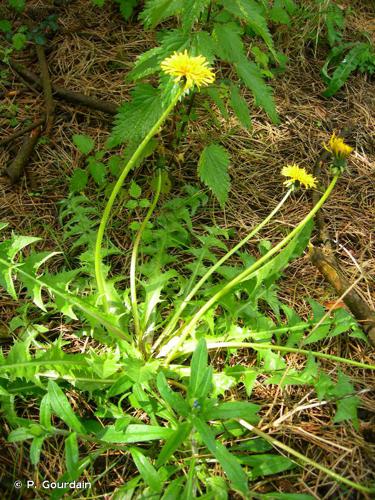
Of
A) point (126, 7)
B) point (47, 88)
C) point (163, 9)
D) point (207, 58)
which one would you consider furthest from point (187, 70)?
point (126, 7)

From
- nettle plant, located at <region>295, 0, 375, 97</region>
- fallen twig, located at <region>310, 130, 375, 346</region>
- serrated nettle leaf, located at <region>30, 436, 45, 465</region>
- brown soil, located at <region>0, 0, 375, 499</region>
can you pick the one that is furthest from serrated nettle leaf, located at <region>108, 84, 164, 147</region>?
nettle plant, located at <region>295, 0, 375, 97</region>

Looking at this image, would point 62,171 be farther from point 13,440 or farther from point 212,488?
point 212,488

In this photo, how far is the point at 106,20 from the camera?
2.66 metres

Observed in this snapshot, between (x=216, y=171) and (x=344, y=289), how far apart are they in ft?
2.16

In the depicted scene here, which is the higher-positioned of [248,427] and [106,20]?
[106,20]

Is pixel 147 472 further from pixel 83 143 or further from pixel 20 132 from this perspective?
pixel 20 132

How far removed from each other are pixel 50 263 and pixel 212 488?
1.01 m

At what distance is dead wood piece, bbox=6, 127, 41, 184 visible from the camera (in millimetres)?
2119

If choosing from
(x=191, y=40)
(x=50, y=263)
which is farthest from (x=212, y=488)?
(x=191, y=40)

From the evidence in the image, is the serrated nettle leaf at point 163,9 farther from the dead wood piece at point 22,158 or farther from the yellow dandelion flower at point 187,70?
the dead wood piece at point 22,158

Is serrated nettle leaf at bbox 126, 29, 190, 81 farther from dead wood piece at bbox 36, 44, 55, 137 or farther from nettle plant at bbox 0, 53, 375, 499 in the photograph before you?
dead wood piece at bbox 36, 44, 55, 137

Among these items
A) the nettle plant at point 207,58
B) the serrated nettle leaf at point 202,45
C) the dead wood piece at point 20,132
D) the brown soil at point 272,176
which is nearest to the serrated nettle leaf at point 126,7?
the brown soil at point 272,176

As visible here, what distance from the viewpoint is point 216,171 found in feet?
6.43

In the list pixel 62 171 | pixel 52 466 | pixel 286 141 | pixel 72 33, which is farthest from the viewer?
pixel 72 33
